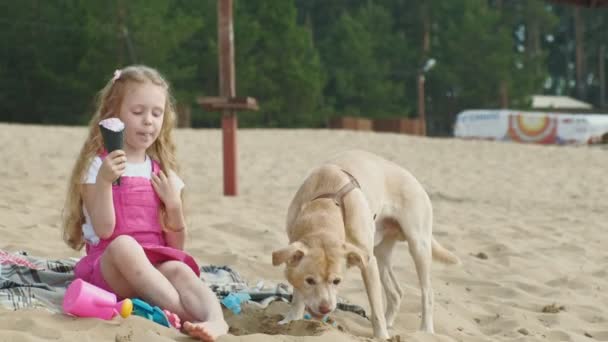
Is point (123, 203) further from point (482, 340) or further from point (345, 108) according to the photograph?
point (345, 108)

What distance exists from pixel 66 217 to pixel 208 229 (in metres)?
2.91

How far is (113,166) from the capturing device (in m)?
3.66

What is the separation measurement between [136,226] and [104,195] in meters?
0.29

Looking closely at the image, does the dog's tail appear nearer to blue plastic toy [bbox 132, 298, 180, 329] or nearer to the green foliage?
blue plastic toy [bbox 132, 298, 180, 329]

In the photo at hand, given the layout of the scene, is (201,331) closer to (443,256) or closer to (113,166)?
(113,166)

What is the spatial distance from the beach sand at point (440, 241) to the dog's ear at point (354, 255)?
1.10ft

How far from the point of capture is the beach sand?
3963mm

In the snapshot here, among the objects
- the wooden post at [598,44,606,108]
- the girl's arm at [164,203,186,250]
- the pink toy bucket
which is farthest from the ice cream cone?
the wooden post at [598,44,606,108]

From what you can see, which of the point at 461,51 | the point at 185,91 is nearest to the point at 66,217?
the point at 185,91

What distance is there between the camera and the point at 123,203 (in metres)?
3.96

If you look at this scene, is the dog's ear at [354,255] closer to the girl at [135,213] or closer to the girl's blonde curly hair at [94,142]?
the girl at [135,213]

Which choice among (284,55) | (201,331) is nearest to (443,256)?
(201,331)

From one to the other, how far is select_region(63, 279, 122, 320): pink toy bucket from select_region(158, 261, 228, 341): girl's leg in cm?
36

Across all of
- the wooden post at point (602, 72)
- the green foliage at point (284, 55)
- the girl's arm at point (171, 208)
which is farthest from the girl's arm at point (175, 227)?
the wooden post at point (602, 72)
